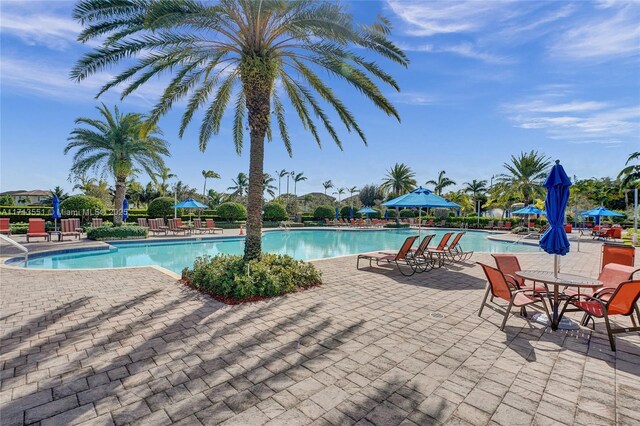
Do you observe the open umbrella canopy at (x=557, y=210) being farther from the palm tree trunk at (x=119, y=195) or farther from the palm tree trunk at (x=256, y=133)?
the palm tree trunk at (x=119, y=195)

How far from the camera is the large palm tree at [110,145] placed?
1878 centimetres

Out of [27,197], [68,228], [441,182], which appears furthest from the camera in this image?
[27,197]

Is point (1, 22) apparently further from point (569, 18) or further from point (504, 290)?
point (569, 18)

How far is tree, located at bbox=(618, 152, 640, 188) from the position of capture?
23.8m

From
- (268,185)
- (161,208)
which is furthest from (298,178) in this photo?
(161,208)

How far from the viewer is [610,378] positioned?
3.35 metres

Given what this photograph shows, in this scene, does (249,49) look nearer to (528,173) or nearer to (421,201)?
(421,201)

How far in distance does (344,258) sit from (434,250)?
10.5 ft

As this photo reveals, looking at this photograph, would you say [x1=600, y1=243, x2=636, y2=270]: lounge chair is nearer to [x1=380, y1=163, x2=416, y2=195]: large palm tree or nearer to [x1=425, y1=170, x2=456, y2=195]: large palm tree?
[x1=380, y1=163, x2=416, y2=195]: large palm tree

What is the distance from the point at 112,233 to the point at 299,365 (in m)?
18.5

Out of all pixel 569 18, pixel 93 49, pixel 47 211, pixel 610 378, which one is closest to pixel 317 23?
pixel 93 49

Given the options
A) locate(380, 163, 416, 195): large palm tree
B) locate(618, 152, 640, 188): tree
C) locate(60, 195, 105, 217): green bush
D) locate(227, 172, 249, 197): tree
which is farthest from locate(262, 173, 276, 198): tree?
locate(618, 152, 640, 188): tree

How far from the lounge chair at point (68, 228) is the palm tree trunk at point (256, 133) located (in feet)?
49.5

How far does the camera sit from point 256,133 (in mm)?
7867
